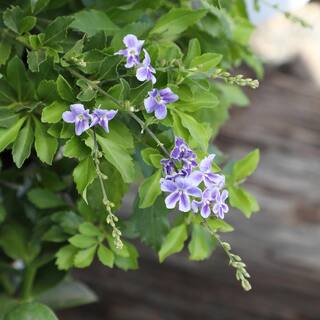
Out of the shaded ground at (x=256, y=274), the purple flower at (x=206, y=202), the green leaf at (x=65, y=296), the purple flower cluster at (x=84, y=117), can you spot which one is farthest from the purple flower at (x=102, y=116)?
the shaded ground at (x=256, y=274)

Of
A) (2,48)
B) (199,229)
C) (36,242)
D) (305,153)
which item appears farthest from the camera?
(305,153)

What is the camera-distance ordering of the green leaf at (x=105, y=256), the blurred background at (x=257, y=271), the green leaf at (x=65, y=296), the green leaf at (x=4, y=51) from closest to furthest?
1. the green leaf at (x=4, y=51)
2. the green leaf at (x=105, y=256)
3. the green leaf at (x=65, y=296)
4. the blurred background at (x=257, y=271)

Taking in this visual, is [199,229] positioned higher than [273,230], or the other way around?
[199,229]

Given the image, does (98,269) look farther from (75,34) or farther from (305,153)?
(75,34)

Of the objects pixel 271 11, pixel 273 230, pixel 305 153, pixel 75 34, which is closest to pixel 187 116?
pixel 75 34

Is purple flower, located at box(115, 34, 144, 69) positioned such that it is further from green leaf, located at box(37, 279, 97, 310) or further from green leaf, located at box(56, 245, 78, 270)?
green leaf, located at box(37, 279, 97, 310)

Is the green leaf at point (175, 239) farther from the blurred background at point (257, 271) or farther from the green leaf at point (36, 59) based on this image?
the blurred background at point (257, 271)

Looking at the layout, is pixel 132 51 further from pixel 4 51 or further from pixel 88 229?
pixel 88 229
